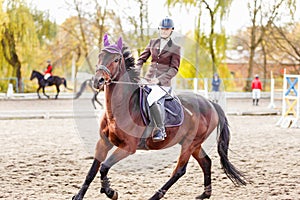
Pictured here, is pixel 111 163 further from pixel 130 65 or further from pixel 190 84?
pixel 190 84

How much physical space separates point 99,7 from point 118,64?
25.8 meters

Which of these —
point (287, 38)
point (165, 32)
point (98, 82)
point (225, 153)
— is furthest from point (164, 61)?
point (287, 38)

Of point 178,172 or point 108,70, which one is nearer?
Result: point 108,70

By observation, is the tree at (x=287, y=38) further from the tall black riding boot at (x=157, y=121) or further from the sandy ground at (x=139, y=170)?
the tall black riding boot at (x=157, y=121)

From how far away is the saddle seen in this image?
4.95 metres

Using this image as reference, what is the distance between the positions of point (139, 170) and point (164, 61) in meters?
2.62

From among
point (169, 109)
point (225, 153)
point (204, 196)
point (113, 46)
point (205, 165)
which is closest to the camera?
point (113, 46)

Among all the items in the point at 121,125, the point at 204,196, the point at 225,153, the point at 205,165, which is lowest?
the point at 204,196

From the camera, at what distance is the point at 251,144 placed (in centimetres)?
1004

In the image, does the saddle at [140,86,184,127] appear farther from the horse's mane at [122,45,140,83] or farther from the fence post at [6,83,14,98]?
the fence post at [6,83,14,98]

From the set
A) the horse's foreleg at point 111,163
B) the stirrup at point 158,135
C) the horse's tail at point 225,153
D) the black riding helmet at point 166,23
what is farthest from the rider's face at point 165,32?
the horse's tail at point 225,153

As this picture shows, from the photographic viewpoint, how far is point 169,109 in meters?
5.19

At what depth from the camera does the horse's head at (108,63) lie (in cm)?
437

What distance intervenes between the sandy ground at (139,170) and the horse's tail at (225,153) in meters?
0.16
